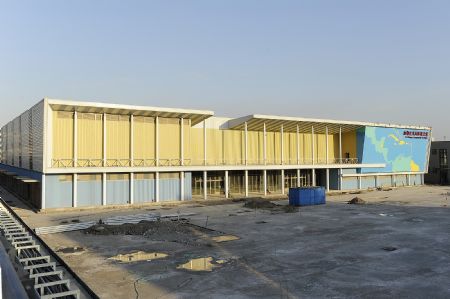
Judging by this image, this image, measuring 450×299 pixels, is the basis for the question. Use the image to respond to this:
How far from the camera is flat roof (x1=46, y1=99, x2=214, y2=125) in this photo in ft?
112

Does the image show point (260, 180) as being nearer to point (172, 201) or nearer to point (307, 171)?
point (307, 171)

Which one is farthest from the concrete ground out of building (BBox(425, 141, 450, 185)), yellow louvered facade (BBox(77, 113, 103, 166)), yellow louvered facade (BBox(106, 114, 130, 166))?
building (BBox(425, 141, 450, 185))

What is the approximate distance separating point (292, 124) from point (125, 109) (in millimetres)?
23442

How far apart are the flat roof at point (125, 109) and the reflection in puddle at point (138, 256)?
66.8ft

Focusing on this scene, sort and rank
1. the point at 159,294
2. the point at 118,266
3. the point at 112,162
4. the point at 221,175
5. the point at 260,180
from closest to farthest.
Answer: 1. the point at 159,294
2. the point at 118,266
3. the point at 112,162
4. the point at 221,175
5. the point at 260,180

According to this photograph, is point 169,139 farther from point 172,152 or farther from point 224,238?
point 224,238

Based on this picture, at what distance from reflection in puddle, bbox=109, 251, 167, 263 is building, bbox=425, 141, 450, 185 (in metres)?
67.4

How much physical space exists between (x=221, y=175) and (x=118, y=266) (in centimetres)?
3458

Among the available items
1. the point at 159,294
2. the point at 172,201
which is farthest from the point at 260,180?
the point at 159,294

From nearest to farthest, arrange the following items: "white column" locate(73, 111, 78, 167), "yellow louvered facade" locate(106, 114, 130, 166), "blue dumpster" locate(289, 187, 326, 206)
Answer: "white column" locate(73, 111, 78, 167) → "blue dumpster" locate(289, 187, 326, 206) → "yellow louvered facade" locate(106, 114, 130, 166)

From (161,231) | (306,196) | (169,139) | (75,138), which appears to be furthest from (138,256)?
(169,139)

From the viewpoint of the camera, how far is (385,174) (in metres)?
59.2

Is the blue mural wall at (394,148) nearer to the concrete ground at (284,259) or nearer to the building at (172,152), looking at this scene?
the building at (172,152)

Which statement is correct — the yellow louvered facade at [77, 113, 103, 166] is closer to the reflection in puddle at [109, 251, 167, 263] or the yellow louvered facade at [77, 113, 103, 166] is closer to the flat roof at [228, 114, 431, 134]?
the flat roof at [228, 114, 431, 134]
